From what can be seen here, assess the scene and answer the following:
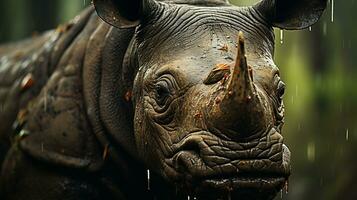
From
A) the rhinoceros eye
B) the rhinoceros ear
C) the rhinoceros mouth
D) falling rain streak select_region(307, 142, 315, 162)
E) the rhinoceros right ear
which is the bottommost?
falling rain streak select_region(307, 142, 315, 162)

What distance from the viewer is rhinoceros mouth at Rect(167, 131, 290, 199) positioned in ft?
17.7

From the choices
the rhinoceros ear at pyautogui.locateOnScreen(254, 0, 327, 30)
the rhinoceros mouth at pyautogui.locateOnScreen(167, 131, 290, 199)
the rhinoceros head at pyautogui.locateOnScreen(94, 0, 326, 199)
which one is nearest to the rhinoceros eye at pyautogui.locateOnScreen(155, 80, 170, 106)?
the rhinoceros head at pyautogui.locateOnScreen(94, 0, 326, 199)

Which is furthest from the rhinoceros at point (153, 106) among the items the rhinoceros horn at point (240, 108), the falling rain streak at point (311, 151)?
the falling rain streak at point (311, 151)

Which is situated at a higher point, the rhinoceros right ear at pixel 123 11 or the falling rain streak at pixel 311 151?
the rhinoceros right ear at pixel 123 11

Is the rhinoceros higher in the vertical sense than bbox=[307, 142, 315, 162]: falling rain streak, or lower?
higher

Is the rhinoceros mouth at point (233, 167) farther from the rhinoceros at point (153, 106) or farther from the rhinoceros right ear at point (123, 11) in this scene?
the rhinoceros right ear at point (123, 11)

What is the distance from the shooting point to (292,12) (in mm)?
6496

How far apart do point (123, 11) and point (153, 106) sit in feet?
2.31

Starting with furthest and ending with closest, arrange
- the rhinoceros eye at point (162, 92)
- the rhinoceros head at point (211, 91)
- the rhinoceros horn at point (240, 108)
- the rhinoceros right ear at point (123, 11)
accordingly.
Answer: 1. the rhinoceros right ear at point (123, 11)
2. the rhinoceros eye at point (162, 92)
3. the rhinoceros head at point (211, 91)
4. the rhinoceros horn at point (240, 108)

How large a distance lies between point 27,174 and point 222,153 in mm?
2175

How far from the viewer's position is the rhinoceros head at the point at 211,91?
540 centimetres

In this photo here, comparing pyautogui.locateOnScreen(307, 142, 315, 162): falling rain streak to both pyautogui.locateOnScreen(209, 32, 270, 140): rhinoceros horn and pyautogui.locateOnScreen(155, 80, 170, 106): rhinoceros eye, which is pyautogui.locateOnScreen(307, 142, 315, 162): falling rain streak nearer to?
pyautogui.locateOnScreen(155, 80, 170, 106): rhinoceros eye

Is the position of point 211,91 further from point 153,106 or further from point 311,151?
point 311,151

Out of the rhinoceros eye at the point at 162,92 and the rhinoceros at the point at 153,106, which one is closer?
the rhinoceros at the point at 153,106
